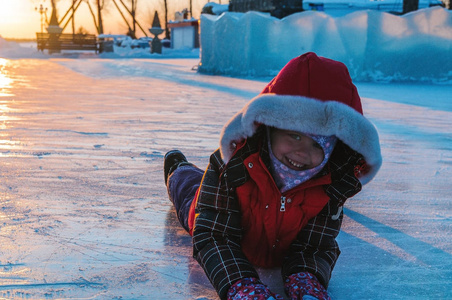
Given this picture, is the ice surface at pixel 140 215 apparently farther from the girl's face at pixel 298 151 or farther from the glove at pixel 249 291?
the girl's face at pixel 298 151

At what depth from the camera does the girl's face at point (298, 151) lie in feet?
4.51

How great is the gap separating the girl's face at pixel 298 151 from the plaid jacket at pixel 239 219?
0.24 feet

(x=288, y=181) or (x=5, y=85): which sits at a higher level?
(x=288, y=181)

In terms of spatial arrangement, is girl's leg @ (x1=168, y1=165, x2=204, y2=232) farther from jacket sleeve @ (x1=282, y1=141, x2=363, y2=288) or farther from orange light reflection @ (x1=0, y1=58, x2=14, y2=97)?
orange light reflection @ (x1=0, y1=58, x2=14, y2=97)

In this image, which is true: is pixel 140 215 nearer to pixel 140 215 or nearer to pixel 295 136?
pixel 140 215

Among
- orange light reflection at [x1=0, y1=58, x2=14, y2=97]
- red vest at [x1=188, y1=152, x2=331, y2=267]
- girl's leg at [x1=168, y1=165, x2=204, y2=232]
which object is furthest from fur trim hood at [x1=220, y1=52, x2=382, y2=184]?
orange light reflection at [x1=0, y1=58, x2=14, y2=97]

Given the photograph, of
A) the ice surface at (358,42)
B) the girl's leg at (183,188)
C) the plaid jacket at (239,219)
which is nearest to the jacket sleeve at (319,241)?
the plaid jacket at (239,219)

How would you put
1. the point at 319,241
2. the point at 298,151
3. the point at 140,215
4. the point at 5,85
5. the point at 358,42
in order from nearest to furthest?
the point at 298,151 → the point at 319,241 → the point at 140,215 → the point at 5,85 → the point at 358,42

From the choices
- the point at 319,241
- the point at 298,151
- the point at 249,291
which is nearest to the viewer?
the point at 249,291

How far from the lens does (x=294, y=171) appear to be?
1.40 metres

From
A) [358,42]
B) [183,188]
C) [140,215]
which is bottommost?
[140,215]

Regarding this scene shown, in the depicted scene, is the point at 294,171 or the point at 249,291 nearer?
the point at 249,291

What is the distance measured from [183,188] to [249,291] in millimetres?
800

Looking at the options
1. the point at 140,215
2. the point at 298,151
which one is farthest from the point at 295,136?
the point at 140,215
